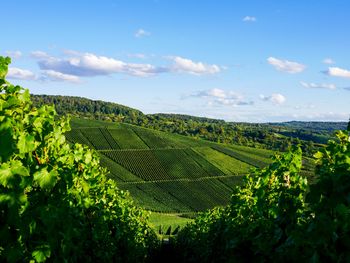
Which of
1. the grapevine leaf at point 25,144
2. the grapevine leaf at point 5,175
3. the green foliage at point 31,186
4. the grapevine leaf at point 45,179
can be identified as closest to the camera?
the grapevine leaf at point 5,175

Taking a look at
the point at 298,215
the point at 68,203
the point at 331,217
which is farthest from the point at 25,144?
the point at 298,215

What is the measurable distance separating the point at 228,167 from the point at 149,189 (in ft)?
57.3

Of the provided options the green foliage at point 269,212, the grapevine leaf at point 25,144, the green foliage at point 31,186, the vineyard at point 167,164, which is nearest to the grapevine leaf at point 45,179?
the green foliage at point 31,186

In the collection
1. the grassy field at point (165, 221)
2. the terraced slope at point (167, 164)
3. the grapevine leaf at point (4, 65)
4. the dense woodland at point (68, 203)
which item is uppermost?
the grapevine leaf at point (4, 65)

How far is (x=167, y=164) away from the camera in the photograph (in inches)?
2995

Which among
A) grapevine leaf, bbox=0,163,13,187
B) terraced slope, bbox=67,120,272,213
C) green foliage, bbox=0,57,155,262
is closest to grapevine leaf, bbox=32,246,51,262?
green foliage, bbox=0,57,155,262

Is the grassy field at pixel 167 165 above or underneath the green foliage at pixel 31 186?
underneath

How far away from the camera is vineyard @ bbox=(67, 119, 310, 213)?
6334 cm

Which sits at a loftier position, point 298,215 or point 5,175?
point 5,175

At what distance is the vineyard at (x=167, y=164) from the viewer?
208 feet

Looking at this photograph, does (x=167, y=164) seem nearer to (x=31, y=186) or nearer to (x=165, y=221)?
(x=165, y=221)

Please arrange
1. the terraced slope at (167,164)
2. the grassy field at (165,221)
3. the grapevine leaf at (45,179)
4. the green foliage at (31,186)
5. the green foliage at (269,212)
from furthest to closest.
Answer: the terraced slope at (167,164) → the grassy field at (165,221) → the green foliage at (269,212) → the grapevine leaf at (45,179) → the green foliage at (31,186)

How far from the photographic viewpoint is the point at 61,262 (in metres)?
4.45

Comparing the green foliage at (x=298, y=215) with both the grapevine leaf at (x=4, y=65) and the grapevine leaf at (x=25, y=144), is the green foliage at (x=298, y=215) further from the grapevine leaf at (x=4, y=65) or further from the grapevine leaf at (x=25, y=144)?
the grapevine leaf at (x=4, y=65)
